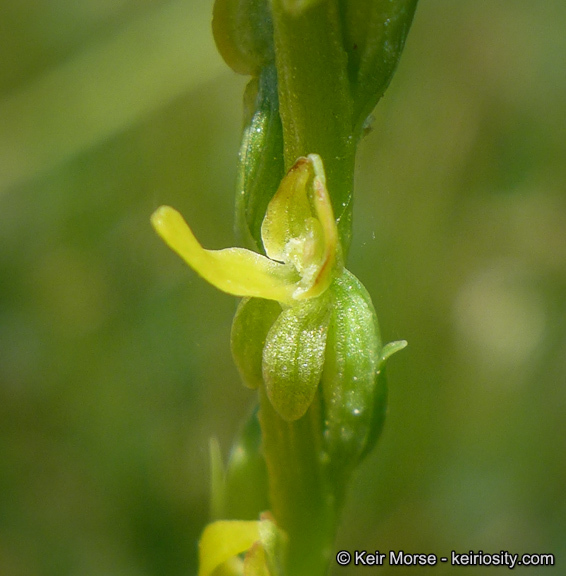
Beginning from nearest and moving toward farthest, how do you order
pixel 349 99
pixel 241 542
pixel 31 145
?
pixel 349 99
pixel 241 542
pixel 31 145

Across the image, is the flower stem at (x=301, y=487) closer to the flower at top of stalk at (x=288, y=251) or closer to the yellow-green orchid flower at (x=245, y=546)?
the yellow-green orchid flower at (x=245, y=546)

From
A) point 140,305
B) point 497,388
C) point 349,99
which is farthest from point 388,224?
point 349,99

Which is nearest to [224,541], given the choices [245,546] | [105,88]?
[245,546]

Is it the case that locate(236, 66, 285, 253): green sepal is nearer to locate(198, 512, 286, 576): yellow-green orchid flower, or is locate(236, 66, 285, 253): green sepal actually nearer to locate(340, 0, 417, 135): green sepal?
locate(340, 0, 417, 135): green sepal

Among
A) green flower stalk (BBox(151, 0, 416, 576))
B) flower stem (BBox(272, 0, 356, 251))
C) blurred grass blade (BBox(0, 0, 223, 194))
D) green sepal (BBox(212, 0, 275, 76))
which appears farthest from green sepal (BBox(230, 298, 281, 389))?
blurred grass blade (BBox(0, 0, 223, 194))

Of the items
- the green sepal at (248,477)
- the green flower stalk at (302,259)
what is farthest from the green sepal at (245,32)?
the green sepal at (248,477)

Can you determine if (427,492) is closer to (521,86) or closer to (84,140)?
(521,86)
